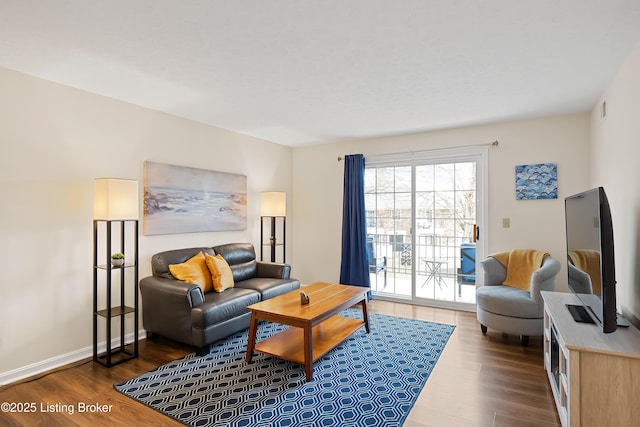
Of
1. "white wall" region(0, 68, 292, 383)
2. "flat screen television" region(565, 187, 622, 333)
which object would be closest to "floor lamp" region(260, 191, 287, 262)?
"white wall" region(0, 68, 292, 383)

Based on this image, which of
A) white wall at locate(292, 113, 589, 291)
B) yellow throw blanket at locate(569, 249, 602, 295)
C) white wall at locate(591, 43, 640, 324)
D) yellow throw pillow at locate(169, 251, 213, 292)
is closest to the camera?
yellow throw blanket at locate(569, 249, 602, 295)

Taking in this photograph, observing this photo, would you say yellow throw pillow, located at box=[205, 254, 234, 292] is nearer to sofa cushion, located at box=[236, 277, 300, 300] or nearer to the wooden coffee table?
sofa cushion, located at box=[236, 277, 300, 300]

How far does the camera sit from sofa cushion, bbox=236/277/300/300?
383cm

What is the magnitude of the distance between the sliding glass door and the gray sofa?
1.85 m

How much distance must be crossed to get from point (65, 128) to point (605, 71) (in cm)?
457

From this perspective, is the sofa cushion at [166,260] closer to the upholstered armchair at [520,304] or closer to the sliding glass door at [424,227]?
the sliding glass door at [424,227]

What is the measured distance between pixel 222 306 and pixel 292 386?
1.06 metres

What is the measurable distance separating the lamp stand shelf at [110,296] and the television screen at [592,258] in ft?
11.3

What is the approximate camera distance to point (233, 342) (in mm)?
3455

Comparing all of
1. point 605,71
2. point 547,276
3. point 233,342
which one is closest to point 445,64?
point 605,71

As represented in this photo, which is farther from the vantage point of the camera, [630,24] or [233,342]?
[233,342]

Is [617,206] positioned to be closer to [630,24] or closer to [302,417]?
[630,24]

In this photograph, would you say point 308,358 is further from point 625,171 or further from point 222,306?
point 625,171

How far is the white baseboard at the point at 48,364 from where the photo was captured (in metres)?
2.69
